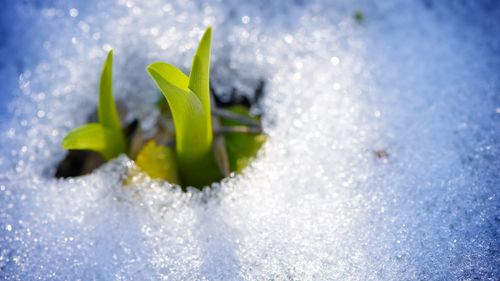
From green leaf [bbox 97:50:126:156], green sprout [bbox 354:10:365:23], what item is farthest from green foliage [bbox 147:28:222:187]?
green sprout [bbox 354:10:365:23]

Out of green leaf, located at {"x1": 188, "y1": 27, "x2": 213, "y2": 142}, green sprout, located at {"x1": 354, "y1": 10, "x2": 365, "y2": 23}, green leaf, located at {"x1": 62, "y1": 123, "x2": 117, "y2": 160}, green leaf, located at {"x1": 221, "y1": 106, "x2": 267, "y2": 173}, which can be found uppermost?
green leaf, located at {"x1": 188, "y1": 27, "x2": 213, "y2": 142}

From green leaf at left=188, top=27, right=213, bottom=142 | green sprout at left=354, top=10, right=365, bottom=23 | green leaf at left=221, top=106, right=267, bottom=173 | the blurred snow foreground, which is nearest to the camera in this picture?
green leaf at left=188, top=27, right=213, bottom=142

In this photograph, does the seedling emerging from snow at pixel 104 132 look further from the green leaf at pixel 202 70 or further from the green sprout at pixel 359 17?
the green sprout at pixel 359 17

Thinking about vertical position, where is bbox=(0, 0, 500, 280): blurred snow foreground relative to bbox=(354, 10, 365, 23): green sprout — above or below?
below

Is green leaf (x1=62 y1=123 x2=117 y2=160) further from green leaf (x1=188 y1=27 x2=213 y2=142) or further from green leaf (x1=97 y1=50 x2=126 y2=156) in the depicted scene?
green leaf (x1=188 y1=27 x2=213 y2=142)

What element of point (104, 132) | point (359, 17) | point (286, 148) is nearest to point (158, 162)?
point (104, 132)

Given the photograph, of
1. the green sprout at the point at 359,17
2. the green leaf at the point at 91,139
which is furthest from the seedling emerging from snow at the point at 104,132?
the green sprout at the point at 359,17

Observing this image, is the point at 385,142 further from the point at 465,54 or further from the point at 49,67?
the point at 49,67
